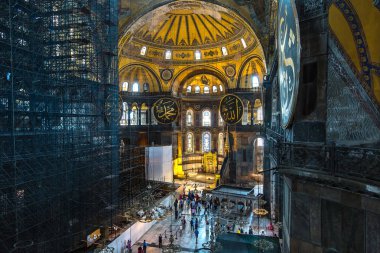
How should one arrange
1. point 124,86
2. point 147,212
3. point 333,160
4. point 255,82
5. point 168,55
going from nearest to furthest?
point 333,160
point 147,212
point 255,82
point 168,55
point 124,86

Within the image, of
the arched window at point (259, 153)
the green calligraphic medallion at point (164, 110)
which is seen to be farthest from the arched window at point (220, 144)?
the green calligraphic medallion at point (164, 110)

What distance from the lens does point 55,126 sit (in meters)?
10.4

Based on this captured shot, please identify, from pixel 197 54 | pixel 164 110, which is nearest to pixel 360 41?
pixel 164 110

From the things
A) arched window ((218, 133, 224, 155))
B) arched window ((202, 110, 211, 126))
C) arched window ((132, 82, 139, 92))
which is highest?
arched window ((132, 82, 139, 92))

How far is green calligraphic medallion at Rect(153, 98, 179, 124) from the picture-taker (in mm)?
17891

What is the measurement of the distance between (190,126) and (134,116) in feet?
18.4

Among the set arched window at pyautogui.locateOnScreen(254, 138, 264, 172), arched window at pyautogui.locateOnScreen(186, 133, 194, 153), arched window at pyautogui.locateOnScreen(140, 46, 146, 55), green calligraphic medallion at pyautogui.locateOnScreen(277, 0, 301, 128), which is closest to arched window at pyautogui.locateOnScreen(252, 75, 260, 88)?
arched window at pyautogui.locateOnScreen(254, 138, 264, 172)

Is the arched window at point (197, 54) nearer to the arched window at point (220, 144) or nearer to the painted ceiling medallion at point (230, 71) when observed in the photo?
the painted ceiling medallion at point (230, 71)

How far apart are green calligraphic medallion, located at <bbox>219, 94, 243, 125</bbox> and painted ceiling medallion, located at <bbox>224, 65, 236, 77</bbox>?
5922mm

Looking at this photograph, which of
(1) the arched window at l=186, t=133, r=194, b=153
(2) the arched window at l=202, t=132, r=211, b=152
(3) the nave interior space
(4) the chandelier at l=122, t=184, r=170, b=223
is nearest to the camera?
(3) the nave interior space

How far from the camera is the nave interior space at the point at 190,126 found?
3.96m

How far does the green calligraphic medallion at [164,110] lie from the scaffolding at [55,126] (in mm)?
4759

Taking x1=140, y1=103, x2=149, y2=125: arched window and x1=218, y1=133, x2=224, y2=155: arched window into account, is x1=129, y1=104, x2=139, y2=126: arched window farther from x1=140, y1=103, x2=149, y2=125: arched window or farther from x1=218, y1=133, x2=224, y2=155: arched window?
x1=218, y1=133, x2=224, y2=155: arched window

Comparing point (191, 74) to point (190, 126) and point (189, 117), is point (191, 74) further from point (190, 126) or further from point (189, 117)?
point (190, 126)
